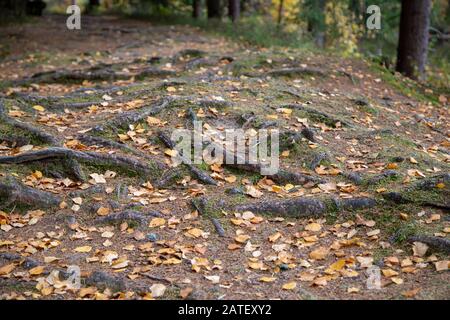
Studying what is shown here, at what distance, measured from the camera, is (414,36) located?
431 inches

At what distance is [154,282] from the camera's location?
445 centimetres

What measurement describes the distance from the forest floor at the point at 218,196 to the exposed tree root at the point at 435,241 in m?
0.01

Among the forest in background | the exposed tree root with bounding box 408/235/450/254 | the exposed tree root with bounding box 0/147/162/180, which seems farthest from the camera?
the forest in background

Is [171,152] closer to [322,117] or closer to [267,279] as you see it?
[267,279]

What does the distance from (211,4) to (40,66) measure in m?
9.85

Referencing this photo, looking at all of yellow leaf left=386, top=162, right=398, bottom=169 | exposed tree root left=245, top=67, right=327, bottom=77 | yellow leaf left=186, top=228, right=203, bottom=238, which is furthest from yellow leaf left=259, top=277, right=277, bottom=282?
exposed tree root left=245, top=67, right=327, bottom=77

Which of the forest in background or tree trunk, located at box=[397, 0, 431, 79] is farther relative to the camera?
the forest in background

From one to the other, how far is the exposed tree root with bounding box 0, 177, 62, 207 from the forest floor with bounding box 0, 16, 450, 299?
0.01 meters

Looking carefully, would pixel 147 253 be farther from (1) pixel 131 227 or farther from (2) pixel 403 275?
(2) pixel 403 275

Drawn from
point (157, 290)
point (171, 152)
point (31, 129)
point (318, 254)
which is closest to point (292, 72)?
point (171, 152)

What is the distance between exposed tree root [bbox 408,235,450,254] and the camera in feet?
15.3

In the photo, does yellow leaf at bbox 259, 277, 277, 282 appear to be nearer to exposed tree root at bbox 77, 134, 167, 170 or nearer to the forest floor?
the forest floor

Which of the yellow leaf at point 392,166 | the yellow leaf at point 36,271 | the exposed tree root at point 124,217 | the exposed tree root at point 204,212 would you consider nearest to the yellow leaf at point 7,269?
the yellow leaf at point 36,271

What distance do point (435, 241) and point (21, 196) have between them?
4282 mm
